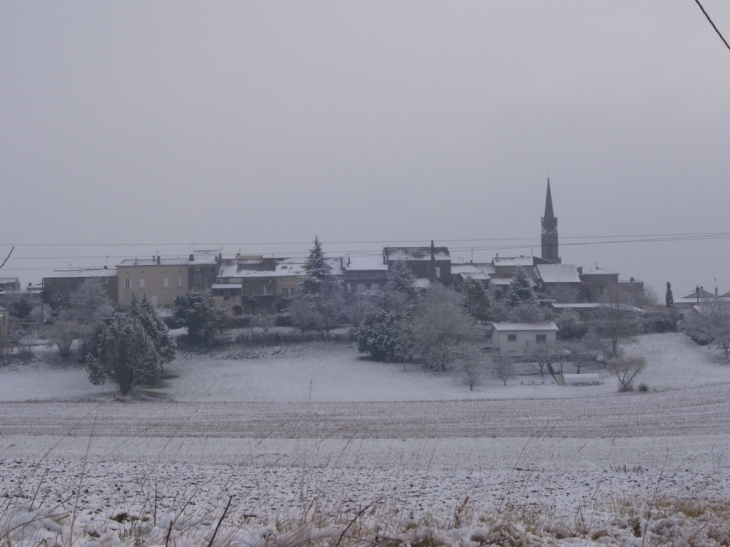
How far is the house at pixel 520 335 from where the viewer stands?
4778 centimetres

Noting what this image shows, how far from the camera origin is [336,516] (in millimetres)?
5191

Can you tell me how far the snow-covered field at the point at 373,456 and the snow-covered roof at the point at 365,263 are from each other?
75.4 ft

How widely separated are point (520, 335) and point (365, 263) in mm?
25123

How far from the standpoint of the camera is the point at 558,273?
7175 cm

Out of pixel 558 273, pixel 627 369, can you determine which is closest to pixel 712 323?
pixel 627 369

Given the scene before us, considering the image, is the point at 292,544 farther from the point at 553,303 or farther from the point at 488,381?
the point at 553,303

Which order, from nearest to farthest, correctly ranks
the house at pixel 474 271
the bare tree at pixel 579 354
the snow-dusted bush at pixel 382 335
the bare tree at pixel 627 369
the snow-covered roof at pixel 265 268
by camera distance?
the bare tree at pixel 627 369, the bare tree at pixel 579 354, the snow-dusted bush at pixel 382 335, the snow-covered roof at pixel 265 268, the house at pixel 474 271

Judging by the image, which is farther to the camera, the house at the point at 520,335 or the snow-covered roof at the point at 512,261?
the snow-covered roof at the point at 512,261

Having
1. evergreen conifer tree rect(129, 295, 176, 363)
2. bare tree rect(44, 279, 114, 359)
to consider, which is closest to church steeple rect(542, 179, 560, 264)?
bare tree rect(44, 279, 114, 359)

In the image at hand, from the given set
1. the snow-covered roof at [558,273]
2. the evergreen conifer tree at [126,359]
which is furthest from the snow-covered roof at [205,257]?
the snow-covered roof at [558,273]

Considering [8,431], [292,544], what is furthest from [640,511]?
[8,431]

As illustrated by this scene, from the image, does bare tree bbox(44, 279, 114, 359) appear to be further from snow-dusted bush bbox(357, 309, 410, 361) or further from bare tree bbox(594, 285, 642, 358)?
bare tree bbox(594, 285, 642, 358)

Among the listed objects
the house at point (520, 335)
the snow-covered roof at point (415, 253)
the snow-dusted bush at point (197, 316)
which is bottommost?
the house at point (520, 335)

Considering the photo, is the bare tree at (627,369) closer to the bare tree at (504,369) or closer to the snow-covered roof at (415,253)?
the bare tree at (504,369)
